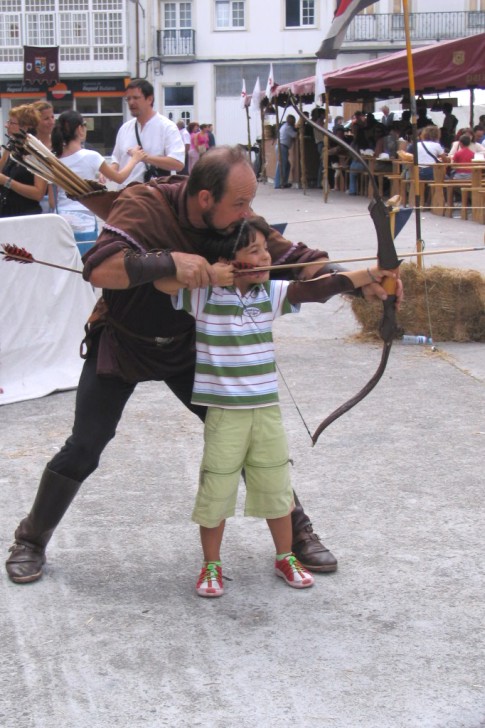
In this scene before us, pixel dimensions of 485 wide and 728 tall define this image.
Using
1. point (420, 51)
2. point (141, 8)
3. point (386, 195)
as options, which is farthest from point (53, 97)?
point (420, 51)

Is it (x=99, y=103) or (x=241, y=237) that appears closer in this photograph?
(x=241, y=237)

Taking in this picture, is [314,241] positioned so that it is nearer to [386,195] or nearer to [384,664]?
[386,195]

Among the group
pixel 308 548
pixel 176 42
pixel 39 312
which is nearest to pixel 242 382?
pixel 308 548

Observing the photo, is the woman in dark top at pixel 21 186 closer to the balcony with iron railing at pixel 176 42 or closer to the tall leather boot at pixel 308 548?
the tall leather boot at pixel 308 548

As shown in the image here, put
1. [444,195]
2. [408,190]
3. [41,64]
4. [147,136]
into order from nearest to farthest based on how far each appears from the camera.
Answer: [147,136]
[444,195]
[408,190]
[41,64]

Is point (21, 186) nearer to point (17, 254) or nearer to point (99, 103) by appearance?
point (17, 254)

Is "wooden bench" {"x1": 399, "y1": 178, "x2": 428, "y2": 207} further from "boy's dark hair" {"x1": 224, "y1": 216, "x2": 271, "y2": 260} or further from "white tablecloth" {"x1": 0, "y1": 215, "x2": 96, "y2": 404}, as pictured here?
"boy's dark hair" {"x1": 224, "y1": 216, "x2": 271, "y2": 260}

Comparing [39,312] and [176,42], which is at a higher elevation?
[176,42]

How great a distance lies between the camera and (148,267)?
3.18m

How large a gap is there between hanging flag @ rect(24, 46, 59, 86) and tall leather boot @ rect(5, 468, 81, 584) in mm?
34976

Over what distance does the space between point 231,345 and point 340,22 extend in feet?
19.4

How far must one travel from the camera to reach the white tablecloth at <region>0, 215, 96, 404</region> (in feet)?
21.0

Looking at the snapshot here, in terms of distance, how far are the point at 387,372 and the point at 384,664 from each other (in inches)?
154

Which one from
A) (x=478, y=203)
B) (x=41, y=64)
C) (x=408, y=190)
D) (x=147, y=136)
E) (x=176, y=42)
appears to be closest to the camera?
(x=147, y=136)
